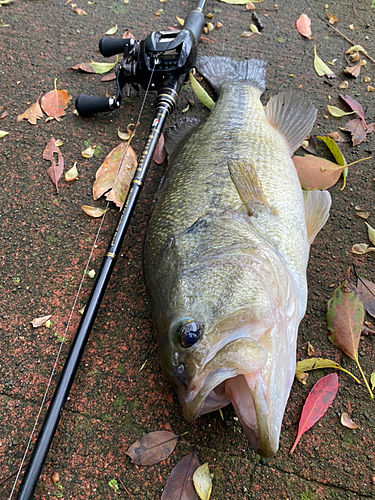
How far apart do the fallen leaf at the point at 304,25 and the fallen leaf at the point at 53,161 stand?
2.71m

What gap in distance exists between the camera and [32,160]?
113 inches

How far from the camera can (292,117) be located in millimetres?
2719

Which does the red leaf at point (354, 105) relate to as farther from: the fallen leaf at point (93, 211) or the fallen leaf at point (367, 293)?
the fallen leaf at point (93, 211)

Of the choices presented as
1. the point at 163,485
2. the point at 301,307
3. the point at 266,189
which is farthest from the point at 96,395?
the point at 266,189

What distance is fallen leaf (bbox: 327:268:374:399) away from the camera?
2.11m

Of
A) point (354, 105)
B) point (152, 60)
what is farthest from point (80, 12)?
point (354, 105)

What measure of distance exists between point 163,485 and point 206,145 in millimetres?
1922

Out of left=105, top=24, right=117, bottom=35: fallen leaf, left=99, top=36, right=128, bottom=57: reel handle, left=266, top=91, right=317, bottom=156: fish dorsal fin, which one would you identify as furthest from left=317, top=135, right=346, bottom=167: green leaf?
left=105, top=24, right=117, bottom=35: fallen leaf

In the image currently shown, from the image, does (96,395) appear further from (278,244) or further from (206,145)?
(206,145)

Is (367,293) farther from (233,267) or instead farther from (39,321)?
(39,321)

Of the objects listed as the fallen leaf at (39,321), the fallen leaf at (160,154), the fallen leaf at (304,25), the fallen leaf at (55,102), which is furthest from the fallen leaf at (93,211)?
the fallen leaf at (304,25)

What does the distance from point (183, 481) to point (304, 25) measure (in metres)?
4.14

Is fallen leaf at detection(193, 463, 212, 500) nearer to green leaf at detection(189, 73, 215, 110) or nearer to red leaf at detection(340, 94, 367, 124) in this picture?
green leaf at detection(189, 73, 215, 110)

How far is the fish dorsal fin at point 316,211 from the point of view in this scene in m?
2.34
